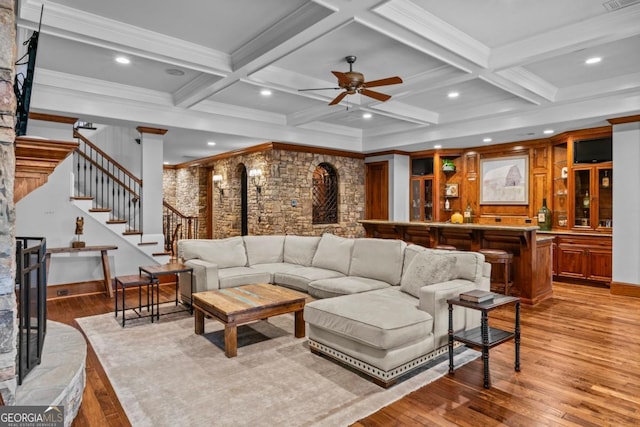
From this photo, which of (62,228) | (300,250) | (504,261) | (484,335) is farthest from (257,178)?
(484,335)

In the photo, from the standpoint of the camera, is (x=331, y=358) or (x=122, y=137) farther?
(x=122, y=137)

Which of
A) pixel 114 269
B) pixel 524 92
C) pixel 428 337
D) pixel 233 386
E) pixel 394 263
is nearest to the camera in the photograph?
pixel 233 386

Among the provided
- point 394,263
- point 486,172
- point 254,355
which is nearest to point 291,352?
point 254,355

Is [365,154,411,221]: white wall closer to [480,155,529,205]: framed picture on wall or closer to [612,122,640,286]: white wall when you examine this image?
[480,155,529,205]: framed picture on wall

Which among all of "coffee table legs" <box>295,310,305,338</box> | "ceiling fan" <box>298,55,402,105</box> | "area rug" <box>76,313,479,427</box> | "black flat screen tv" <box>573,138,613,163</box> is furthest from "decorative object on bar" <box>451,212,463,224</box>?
"coffee table legs" <box>295,310,305,338</box>

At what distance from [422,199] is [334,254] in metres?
4.89

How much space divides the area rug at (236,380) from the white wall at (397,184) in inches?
231

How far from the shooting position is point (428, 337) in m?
3.11

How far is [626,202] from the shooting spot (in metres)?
5.84

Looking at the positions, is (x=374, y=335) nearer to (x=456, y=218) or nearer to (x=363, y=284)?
(x=363, y=284)

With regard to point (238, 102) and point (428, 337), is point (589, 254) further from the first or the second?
point (238, 102)

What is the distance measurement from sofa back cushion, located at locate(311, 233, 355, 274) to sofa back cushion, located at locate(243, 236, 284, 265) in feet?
2.08

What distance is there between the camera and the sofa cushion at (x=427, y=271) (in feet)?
11.8

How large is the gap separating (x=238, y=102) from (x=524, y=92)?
4.35 metres
